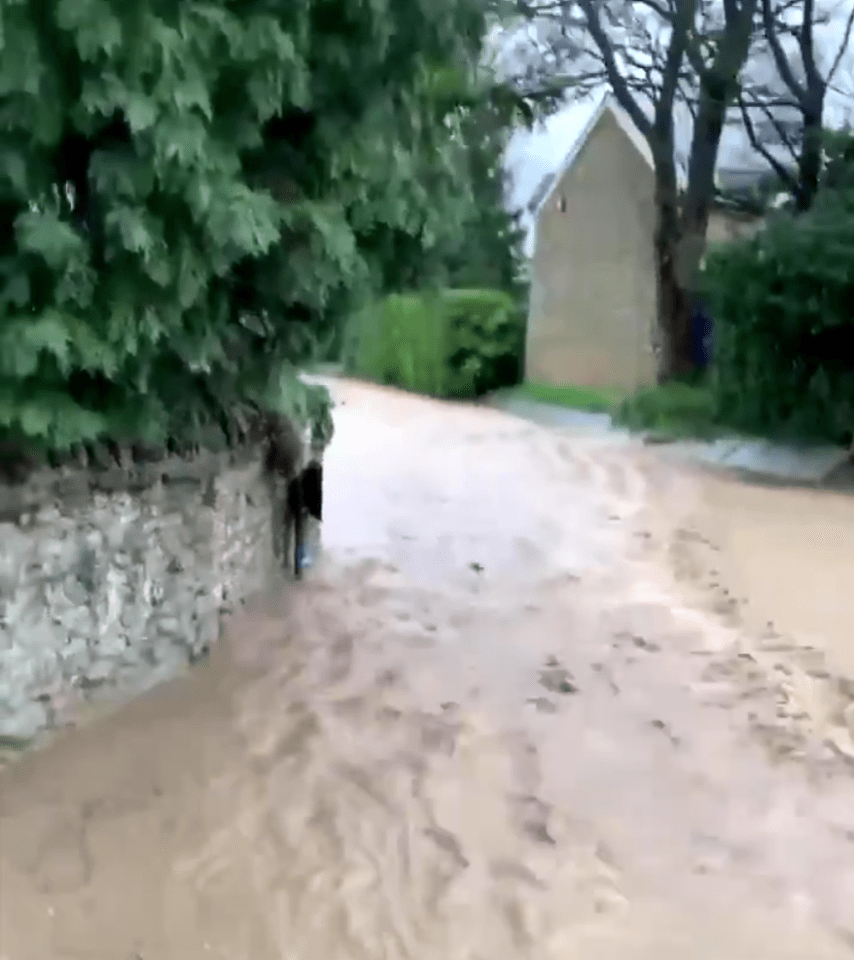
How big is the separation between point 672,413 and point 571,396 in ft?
10.8

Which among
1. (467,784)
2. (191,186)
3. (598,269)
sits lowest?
(467,784)

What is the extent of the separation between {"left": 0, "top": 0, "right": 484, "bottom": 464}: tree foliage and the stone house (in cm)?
1217

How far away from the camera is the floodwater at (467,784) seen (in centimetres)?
334

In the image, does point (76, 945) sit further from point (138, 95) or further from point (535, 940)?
point (138, 95)

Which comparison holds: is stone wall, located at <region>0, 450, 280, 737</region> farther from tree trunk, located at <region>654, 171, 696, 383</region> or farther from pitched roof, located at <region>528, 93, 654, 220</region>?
pitched roof, located at <region>528, 93, 654, 220</region>

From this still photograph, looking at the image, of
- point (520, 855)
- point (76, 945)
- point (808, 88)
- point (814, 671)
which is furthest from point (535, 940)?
point (808, 88)

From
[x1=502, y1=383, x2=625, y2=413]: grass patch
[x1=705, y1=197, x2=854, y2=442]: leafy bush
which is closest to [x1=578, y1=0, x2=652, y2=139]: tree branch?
[x1=502, y1=383, x2=625, y2=413]: grass patch

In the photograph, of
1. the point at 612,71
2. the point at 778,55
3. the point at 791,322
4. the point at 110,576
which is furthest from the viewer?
the point at 612,71

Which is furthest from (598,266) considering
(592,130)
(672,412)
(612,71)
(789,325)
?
(789,325)

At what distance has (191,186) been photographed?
340cm

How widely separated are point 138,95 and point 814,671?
3.91m

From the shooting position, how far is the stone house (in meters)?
16.2

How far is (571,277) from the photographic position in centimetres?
1714

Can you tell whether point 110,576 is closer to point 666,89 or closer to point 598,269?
point 666,89
